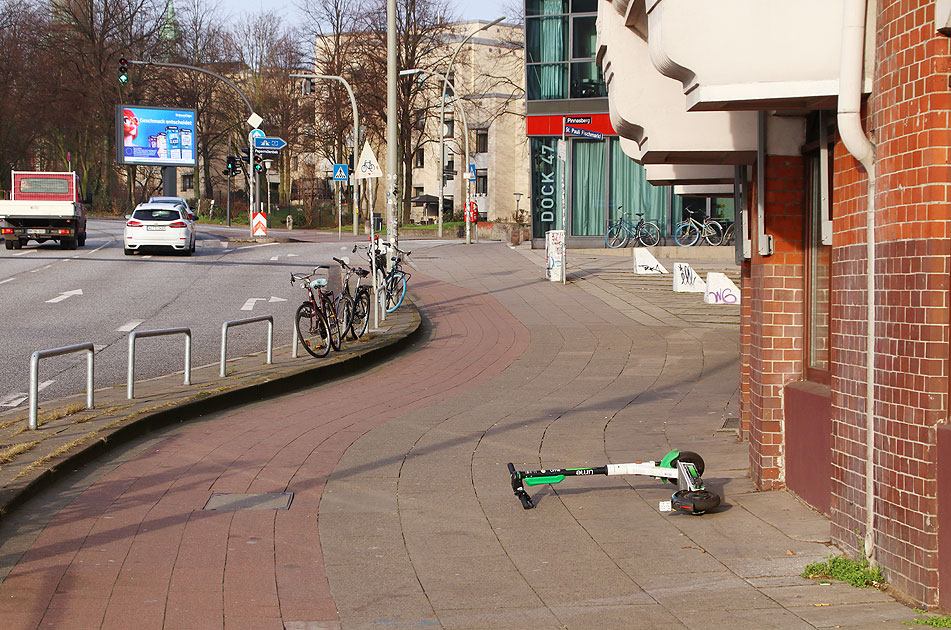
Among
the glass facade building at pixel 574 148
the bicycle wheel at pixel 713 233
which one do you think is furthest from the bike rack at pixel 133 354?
the bicycle wheel at pixel 713 233

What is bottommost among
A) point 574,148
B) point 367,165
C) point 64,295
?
point 64,295

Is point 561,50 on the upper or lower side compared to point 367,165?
upper

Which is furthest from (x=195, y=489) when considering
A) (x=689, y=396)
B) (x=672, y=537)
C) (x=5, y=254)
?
(x=5, y=254)

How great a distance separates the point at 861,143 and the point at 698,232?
2939 centimetres

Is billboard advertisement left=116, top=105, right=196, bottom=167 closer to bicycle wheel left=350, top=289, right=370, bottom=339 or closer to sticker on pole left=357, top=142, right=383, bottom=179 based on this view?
sticker on pole left=357, top=142, right=383, bottom=179

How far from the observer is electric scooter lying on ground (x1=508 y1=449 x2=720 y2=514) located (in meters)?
6.81

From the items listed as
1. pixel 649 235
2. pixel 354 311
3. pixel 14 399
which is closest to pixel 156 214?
pixel 649 235

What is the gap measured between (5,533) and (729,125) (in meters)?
5.46

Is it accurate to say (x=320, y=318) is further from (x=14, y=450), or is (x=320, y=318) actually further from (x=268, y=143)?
(x=268, y=143)

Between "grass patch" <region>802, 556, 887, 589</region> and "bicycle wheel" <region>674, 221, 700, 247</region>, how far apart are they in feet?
95.9

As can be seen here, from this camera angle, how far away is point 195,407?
10.5m

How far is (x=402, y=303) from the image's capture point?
2083cm

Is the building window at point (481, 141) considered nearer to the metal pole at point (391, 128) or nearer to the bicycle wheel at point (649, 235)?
the bicycle wheel at point (649, 235)

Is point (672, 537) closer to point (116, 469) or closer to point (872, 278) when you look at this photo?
point (872, 278)
